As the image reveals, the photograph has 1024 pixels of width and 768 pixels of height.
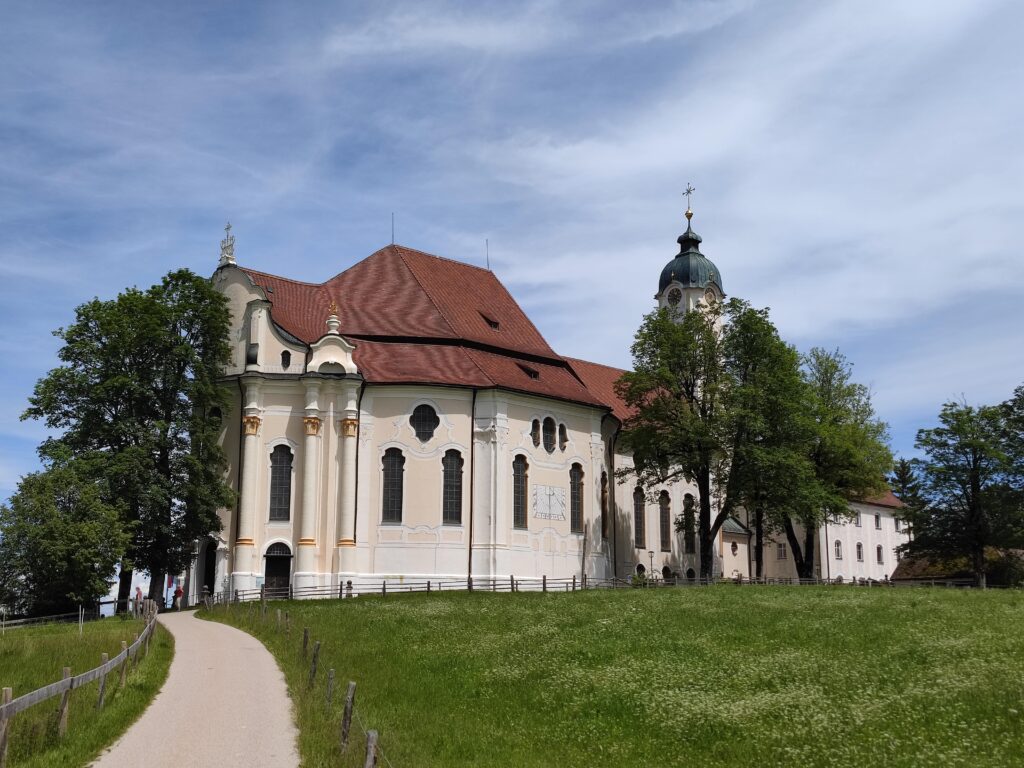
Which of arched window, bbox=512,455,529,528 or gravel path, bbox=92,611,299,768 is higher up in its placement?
arched window, bbox=512,455,529,528

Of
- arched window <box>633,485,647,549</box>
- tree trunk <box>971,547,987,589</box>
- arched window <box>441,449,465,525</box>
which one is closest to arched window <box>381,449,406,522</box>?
arched window <box>441,449,465,525</box>

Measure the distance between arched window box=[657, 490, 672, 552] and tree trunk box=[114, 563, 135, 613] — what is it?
93.2 ft

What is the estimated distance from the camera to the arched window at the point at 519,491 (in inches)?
1797

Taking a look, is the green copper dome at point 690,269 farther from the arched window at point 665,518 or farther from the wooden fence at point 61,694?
the wooden fence at point 61,694

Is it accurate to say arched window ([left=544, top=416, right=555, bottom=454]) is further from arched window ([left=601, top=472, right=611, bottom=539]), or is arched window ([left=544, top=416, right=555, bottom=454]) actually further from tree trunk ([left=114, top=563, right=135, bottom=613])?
tree trunk ([left=114, top=563, right=135, bottom=613])

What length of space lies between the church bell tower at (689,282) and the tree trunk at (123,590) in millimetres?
41664

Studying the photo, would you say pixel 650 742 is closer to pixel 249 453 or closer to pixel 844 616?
pixel 844 616

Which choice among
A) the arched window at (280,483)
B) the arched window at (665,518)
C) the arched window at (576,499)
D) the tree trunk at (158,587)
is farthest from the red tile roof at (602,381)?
the tree trunk at (158,587)

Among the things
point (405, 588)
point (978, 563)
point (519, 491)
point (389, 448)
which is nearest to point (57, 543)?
point (405, 588)

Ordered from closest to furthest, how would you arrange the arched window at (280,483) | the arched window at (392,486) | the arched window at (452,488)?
the arched window at (280,483)
the arched window at (392,486)
the arched window at (452,488)

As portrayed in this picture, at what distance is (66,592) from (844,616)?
27.5 metres

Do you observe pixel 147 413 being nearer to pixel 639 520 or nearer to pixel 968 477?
pixel 639 520

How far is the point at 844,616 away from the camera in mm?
25078

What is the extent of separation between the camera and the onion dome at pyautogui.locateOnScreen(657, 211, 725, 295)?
71.0 m
